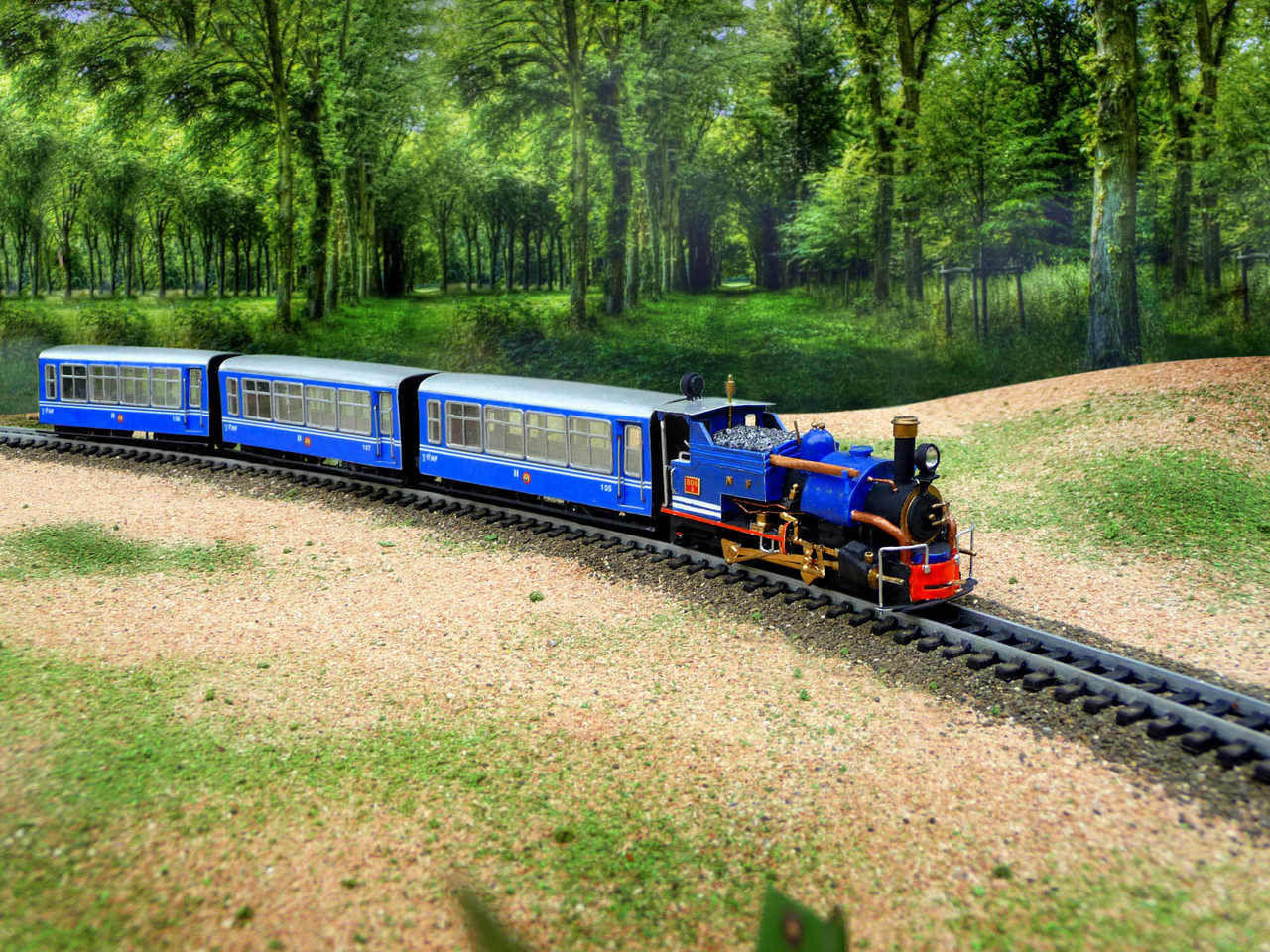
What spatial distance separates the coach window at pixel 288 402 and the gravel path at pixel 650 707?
4.57 meters

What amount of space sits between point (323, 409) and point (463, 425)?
13.6 feet

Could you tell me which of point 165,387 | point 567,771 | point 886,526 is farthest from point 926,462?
point 165,387

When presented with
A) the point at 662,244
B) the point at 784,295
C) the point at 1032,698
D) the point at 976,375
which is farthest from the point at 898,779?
the point at 662,244

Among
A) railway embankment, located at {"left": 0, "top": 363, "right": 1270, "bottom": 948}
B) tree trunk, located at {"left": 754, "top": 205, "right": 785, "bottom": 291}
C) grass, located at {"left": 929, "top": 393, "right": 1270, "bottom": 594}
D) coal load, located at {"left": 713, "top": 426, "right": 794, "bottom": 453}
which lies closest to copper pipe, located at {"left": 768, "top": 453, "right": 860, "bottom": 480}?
coal load, located at {"left": 713, "top": 426, "right": 794, "bottom": 453}

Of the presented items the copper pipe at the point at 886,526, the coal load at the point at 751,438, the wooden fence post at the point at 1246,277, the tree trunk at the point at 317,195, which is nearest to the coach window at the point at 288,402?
the coal load at the point at 751,438

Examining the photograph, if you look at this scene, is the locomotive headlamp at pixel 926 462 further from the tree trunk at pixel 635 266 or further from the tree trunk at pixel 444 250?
the tree trunk at pixel 444 250

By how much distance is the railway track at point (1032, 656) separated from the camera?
30.2ft

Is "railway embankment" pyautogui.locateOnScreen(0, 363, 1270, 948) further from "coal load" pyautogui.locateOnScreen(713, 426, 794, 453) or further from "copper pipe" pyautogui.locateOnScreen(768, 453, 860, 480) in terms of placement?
"coal load" pyautogui.locateOnScreen(713, 426, 794, 453)

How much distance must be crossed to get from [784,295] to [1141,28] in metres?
13.7

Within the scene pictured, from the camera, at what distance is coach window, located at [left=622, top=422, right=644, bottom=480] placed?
48.5 feet

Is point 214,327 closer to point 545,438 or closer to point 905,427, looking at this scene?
point 545,438

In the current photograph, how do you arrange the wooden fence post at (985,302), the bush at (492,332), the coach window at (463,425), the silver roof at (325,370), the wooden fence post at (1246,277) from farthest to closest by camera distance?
the bush at (492,332), the wooden fence post at (985,302), the wooden fence post at (1246,277), the silver roof at (325,370), the coach window at (463,425)

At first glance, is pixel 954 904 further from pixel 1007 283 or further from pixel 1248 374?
pixel 1007 283

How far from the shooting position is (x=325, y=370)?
2011 cm
